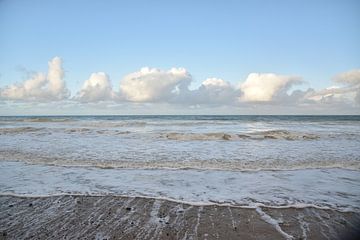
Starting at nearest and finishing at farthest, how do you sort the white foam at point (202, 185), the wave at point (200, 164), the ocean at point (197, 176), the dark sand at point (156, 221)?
the dark sand at point (156, 221) < the white foam at point (202, 185) < the ocean at point (197, 176) < the wave at point (200, 164)

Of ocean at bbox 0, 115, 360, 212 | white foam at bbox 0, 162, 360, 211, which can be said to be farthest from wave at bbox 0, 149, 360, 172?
white foam at bbox 0, 162, 360, 211

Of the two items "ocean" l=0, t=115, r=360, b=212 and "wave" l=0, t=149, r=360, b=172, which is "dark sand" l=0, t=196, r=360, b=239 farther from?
"wave" l=0, t=149, r=360, b=172

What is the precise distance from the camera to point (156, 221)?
4.05 meters

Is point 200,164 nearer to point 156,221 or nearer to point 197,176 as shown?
point 197,176

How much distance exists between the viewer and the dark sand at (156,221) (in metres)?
3.62

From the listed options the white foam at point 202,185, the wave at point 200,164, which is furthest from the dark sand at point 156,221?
the wave at point 200,164

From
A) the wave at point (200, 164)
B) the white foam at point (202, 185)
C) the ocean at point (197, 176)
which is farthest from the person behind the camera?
the wave at point (200, 164)

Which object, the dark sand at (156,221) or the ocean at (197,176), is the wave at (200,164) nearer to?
the ocean at (197,176)

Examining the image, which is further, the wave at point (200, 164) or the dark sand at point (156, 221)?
the wave at point (200, 164)

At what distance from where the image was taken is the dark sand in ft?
11.9

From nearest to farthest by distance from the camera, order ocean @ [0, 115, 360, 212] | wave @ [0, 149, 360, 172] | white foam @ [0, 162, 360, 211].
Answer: white foam @ [0, 162, 360, 211], ocean @ [0, 115, 360, 212], wave @ [0, 149, 360, 172]

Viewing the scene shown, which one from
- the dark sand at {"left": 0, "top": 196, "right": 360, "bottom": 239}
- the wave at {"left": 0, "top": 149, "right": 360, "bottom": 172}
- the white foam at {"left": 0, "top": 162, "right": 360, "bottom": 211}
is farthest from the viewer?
the wave at {"left": 0, "top": 149, "right": 360, "bottom": 172}

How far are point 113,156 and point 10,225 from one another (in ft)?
19.0

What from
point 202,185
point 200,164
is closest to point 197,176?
point 202,185
